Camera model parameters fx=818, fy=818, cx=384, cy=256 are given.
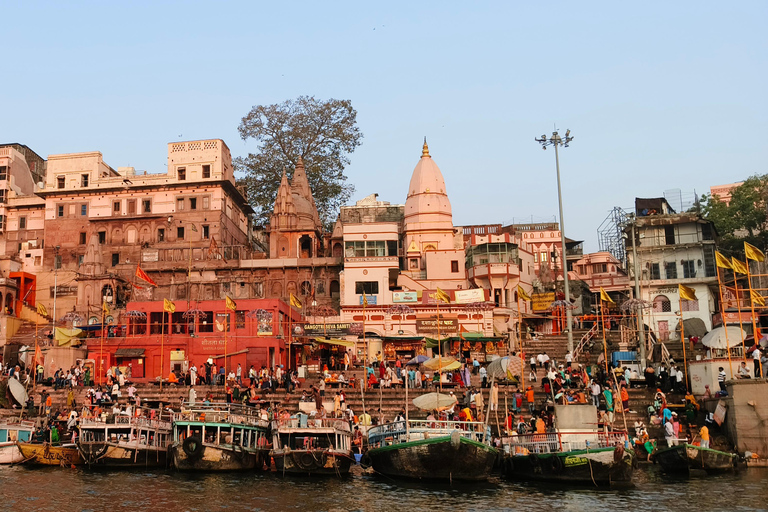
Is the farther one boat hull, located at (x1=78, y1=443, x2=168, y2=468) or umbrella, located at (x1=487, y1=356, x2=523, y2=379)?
umbrella, located at (x1=487, y1=356, x2=523, y2=379)

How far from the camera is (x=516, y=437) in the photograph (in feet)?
84.7

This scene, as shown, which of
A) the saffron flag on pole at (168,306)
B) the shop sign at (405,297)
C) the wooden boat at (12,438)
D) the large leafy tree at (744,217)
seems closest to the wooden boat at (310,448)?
the wooden boat at (12,438)

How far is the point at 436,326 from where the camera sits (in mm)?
49406

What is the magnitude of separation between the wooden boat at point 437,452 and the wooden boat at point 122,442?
8371mm

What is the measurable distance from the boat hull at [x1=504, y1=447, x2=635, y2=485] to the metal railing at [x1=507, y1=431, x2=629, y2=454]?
0.86ft

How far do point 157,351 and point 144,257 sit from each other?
18.0 metres

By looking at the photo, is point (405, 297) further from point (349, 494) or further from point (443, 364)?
point (349, 494)

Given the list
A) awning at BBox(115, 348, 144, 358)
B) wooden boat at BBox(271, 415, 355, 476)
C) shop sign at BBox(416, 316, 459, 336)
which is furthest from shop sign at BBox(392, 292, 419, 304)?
wooden boat at BBox(271, 415, 355, 476)

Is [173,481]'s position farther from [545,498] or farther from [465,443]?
[545,498]


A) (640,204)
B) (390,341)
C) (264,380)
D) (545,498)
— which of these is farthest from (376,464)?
(640,204)

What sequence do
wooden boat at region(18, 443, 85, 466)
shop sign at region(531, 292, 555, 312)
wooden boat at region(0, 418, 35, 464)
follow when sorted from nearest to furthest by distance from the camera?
wooden boat at region(18, 443, 85, 466)
wooden boat at region(0, 418, 35, 464)
shop sign at region(531, 292, 555, 312)

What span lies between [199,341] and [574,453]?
26.7 metres

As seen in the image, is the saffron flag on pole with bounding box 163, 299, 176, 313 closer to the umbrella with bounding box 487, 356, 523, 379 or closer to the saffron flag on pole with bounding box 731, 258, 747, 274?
the umbrella with bounding box 487, 356, 523, 379

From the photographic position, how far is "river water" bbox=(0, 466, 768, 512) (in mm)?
20828
